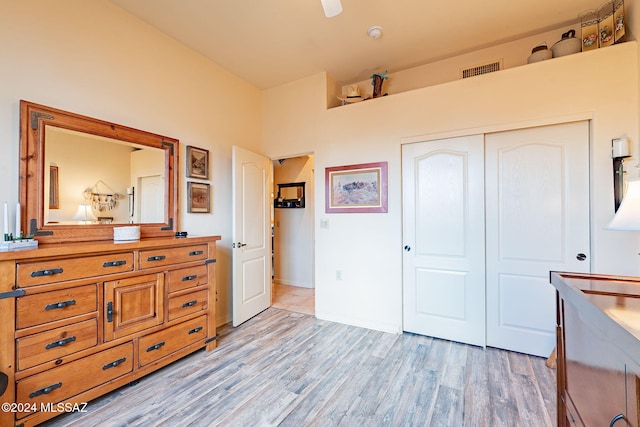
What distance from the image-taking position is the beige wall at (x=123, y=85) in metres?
1.72

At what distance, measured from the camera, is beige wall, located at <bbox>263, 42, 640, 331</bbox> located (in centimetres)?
206

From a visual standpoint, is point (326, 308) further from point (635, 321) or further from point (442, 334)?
point (635, 321)

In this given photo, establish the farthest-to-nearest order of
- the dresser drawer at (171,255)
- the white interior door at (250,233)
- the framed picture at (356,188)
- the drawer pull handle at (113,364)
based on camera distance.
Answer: the white interior door at (250,233), the framed picture at (356,188), the dresser drawer at (171,255), the drawer pull handle at (113,364)

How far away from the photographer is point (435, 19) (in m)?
2.38

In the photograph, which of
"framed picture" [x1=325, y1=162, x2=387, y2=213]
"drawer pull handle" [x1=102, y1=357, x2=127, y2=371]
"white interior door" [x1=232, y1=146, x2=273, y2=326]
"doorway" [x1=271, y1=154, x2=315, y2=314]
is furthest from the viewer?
"doorway" [x1=271, y1=154, x2=315, y2=314]

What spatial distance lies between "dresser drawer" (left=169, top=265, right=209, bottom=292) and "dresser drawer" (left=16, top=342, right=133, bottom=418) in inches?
18.9

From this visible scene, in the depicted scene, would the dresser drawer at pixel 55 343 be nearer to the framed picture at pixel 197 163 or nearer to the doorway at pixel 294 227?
the framed picture at pixel 197 163

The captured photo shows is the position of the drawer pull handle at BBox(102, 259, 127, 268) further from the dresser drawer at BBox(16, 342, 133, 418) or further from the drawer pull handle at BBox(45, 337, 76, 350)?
the dresser drawer at BBox(16, 342, 133, 418)

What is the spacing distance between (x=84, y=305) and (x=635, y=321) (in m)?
2.53

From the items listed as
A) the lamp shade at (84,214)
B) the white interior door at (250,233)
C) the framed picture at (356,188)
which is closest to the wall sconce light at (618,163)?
the framed picture at (356,188)

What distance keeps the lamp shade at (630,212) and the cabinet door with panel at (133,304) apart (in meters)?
2.96

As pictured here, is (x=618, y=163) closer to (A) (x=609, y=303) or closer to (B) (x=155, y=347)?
(A) (x=609, y=303)

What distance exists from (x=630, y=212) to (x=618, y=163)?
965mm

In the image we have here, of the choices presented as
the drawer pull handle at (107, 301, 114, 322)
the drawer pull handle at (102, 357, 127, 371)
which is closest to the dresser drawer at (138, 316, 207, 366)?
the drawer pull handle at (102, 357, 127, 371)
